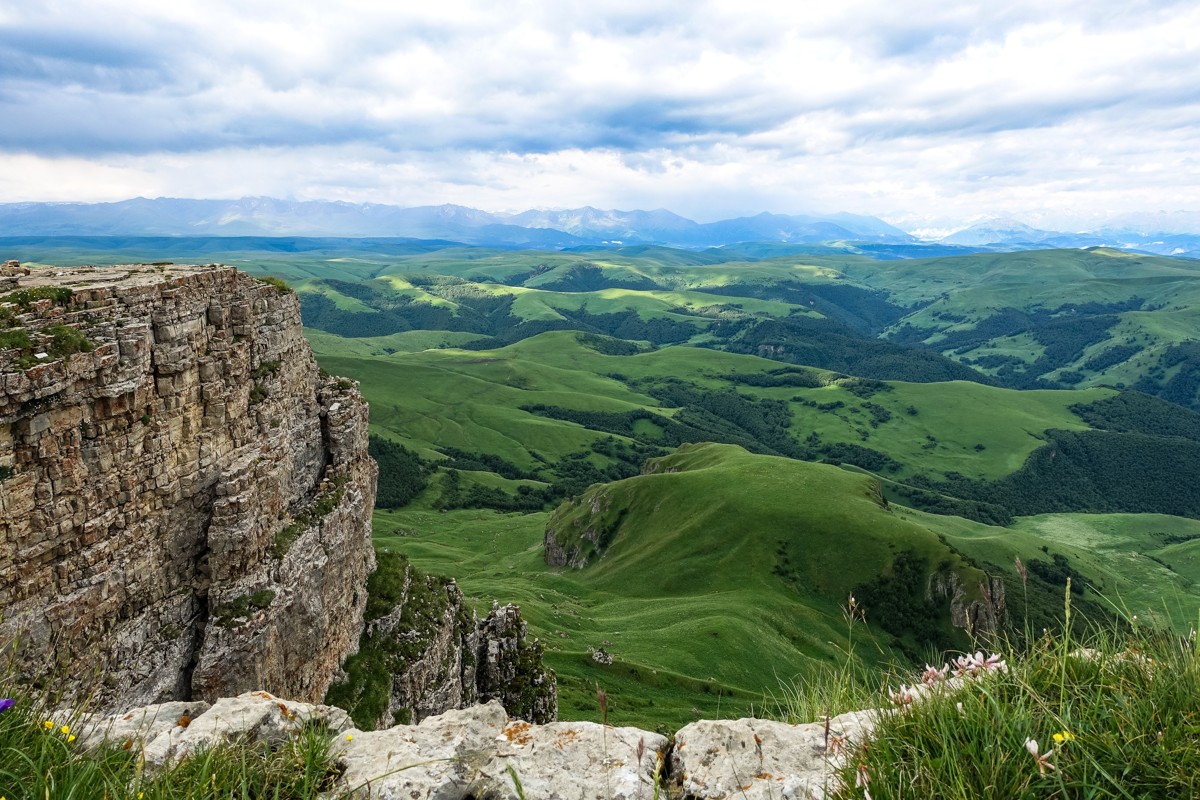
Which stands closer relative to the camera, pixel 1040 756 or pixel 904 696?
pixel 1040 756

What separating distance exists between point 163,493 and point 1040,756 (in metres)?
32.3

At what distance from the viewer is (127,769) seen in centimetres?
714

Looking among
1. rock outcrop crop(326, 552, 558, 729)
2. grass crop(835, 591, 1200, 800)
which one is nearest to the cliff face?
rock outcrop crop(326, 552, 558, 729)

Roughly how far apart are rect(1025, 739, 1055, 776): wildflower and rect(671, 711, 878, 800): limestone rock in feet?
6.62

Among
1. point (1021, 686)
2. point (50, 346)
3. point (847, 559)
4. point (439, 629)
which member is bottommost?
point (847, 559)

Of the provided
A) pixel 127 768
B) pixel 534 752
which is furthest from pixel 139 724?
pixel 534 752

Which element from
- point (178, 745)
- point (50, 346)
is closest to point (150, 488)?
point (50, 346)

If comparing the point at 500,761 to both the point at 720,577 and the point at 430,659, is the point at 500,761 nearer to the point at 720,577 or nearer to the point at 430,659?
the point at 430,659

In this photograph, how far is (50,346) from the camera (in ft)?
74.6

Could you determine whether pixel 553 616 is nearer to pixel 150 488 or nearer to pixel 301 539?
pixel 301 539

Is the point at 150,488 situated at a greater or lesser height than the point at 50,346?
lesser

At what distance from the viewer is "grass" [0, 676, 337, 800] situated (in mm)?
6094

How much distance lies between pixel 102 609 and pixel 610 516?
442 feet

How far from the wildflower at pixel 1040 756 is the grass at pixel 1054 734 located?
0.6 inches
